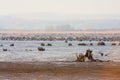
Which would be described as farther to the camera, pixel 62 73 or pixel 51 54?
pixel 51 54

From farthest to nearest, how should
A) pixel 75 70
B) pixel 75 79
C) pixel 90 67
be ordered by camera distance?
pixel 90 67, pixel 75 70, pixel 75 79

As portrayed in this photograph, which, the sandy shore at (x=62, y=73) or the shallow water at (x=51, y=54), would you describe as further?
the shallow water at (x=51, y=54)

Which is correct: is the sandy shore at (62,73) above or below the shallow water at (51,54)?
above

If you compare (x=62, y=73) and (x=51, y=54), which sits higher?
(x=62, y=73)

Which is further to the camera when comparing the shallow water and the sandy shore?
the shallow water

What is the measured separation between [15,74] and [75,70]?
18.8 feet

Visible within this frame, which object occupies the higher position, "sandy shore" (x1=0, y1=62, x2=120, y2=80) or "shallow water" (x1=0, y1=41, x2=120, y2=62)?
"sandy shore" (x1=0, y1=62, x2=120, y2=80)

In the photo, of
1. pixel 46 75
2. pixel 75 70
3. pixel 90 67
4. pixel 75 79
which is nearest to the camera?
pixel 75 79

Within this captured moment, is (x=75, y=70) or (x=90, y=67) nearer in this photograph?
(x=75, y=70)

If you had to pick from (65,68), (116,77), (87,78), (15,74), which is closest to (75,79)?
(87,78)

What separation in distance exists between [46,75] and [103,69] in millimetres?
6498

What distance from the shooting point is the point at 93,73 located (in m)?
37.0

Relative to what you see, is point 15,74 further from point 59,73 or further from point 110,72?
point 110,72

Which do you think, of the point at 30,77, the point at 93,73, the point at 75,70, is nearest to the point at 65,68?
the point at 75,70
